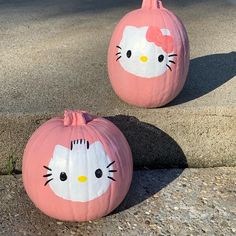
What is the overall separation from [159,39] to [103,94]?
24.1 inches

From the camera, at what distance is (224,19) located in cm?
537

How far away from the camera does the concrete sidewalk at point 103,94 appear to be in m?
3.38

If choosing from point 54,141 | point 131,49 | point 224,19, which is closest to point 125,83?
point 131,49

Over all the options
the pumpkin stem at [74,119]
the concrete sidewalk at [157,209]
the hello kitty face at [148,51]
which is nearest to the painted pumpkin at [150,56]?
the hello kitty face at [148,51]

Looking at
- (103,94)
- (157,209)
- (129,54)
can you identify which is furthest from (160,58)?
(157,209)

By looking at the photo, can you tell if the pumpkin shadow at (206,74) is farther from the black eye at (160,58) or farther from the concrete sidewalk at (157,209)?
the concrete sidewalk at (157,209)

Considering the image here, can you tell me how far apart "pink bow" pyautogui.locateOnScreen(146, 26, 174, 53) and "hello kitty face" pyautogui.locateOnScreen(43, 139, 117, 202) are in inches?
31.0

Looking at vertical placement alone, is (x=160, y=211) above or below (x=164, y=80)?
below

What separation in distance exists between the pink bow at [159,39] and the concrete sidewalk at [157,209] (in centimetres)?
77

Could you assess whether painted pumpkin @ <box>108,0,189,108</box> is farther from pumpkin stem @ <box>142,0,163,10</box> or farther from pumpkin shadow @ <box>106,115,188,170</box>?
pumpkin shadow @ <box>106,115,188,170</box>

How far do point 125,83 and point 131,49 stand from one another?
222 mm

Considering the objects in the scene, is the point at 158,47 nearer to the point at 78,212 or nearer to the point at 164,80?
the point at 164,80

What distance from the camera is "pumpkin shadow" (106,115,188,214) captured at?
10.8 feet

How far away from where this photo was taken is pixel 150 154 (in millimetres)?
3477
